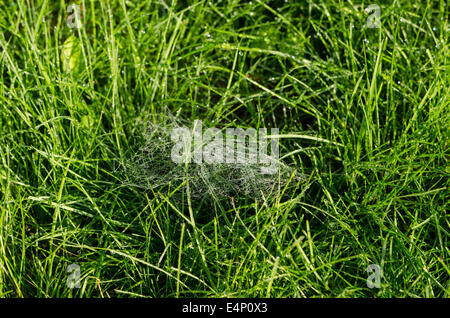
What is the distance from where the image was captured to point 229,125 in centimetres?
156

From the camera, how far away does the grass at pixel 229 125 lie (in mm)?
1334

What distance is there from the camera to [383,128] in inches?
62.4

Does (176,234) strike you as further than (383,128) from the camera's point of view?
No

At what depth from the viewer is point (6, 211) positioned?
1397 mm

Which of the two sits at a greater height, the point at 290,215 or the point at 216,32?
the point at 216,32

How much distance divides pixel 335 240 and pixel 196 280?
437 mm

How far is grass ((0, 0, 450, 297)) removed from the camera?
4.38 ft

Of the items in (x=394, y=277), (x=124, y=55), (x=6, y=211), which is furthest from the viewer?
(x=124, y=55)

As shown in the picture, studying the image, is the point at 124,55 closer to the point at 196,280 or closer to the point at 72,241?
the point at 72,241

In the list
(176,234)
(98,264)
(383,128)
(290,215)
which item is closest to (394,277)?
(290,215)

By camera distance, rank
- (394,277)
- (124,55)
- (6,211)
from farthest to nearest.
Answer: (124,55)
(6,211)
(394,277)
